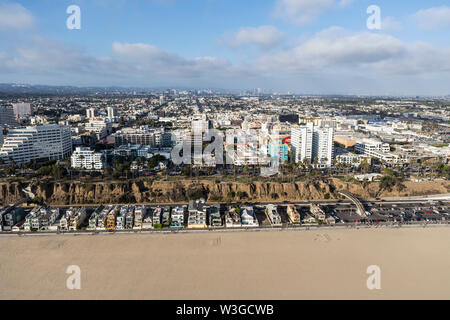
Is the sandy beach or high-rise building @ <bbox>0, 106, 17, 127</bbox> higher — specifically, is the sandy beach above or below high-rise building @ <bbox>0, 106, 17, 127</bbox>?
below

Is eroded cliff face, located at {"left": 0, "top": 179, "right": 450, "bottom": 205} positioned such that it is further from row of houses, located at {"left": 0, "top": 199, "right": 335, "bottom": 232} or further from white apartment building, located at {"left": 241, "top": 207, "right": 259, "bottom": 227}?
white apartment building, located at {"left": 241, "top": 207, "right": 259, "bottom": 227}

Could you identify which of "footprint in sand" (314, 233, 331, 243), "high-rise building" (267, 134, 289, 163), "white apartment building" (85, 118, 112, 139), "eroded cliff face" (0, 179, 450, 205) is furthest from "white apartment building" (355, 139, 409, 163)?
"white apartment building" (85, 118, 112, 139)

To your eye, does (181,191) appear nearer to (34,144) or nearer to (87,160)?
(87,160)

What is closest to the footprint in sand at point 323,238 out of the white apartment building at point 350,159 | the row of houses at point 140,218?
the row of houses at point 140,218

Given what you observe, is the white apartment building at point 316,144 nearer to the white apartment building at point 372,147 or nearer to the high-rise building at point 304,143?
the high-rise building at point 304,143

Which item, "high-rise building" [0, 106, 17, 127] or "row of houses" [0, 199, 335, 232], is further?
"high-rise building" [0, 106, 17, 127]

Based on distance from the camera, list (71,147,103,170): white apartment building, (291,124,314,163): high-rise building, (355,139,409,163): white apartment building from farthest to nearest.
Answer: (355,139,409,163): white apartment building
(291,124,314,163): high-rise building
(71,147,103,170): white apartment building
